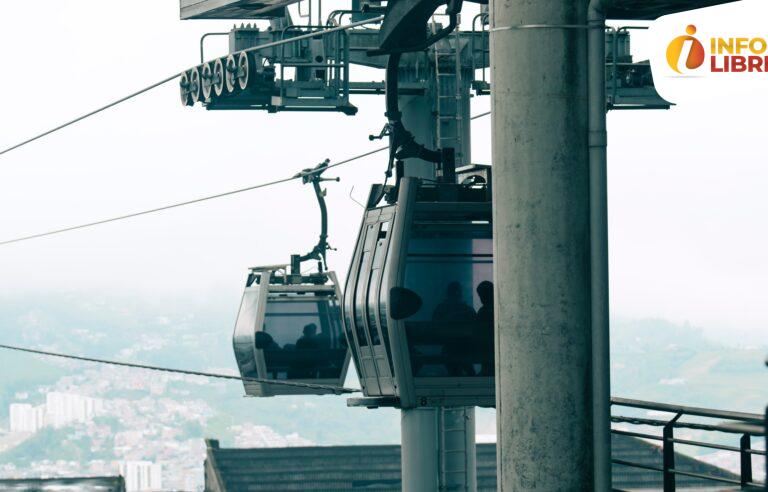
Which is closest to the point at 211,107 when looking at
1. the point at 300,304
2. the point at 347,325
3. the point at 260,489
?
the point at 300,304

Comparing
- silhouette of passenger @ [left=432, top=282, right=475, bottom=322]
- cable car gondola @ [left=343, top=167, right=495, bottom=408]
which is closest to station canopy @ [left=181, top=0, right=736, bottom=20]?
cable car gondola @ [left=343, top=167, right=495, bottom=408]

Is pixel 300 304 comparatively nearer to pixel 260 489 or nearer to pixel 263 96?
pixel 263 96

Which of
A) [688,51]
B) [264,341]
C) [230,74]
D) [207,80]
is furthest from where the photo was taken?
[264,341]

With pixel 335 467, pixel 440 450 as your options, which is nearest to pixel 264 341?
pixel 440 450

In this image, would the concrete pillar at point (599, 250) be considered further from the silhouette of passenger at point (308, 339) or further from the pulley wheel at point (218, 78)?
the silhouette of passenger at point (308, 339)

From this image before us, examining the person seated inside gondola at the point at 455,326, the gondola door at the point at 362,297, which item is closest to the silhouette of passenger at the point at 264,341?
the gondola door at the point at 362,297

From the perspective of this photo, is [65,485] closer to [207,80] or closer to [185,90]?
[185,90]
